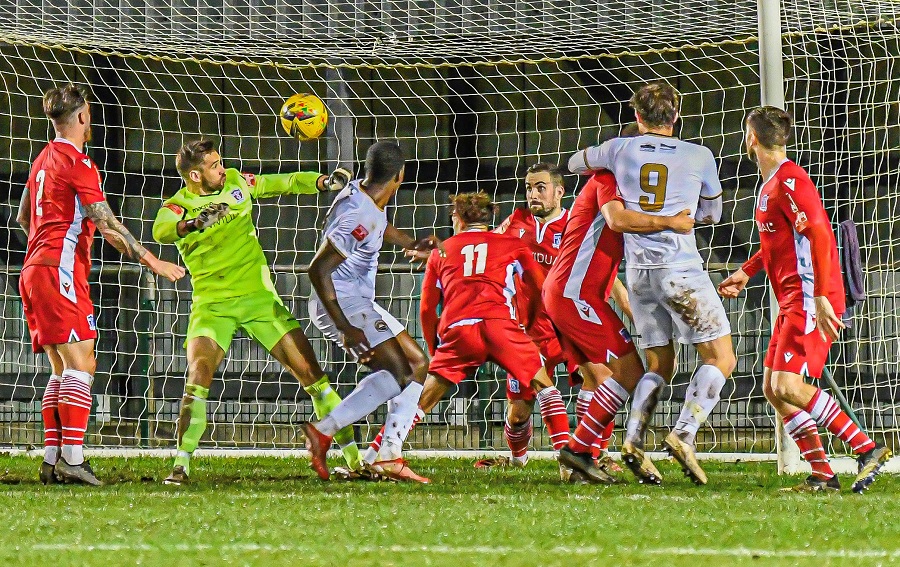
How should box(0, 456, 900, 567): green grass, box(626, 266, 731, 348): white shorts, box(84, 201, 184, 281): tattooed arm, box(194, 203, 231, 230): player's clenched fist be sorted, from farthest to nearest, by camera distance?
box(194, 203, 231, 230): player's clenched fist
box(84, 201, 184, 281): tattooed arm
box(626, 266, 731, 348): white shorts
box(0, 456, 900, 567): green grass

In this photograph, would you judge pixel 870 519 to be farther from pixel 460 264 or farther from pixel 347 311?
pixel 460 264

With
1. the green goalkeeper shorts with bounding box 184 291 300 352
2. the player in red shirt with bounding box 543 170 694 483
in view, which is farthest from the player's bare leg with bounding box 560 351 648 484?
the green goalkeeper shorts with bounding box 184 291 300 352

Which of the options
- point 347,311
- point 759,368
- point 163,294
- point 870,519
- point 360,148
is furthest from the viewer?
point 360,148

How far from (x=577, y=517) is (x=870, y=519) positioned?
991 millimetres

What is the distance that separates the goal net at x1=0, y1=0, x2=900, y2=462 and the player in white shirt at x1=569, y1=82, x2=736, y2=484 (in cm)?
214

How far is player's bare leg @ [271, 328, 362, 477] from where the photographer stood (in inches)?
257

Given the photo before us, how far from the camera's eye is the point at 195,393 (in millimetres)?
6340

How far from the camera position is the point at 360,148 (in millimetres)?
15141

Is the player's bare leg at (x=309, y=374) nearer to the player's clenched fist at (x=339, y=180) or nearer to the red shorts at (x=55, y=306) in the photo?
the player's clenched fist at (x=339, y=180)

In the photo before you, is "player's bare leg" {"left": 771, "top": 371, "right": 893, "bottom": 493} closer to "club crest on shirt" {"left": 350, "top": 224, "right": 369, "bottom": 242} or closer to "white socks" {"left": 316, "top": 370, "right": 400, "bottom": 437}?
"white socks" {"left": 316, "top": 370, "right": 400, "bottom": 437}

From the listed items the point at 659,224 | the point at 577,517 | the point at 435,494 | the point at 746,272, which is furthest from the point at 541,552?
the point at 746,272

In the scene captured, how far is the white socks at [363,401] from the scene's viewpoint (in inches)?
239

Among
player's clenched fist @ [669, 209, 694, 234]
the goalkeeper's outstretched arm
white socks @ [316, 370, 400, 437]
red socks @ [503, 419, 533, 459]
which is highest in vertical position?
the goalkeeper's outstretched arm

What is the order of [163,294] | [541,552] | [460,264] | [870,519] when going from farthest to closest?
[163,294] < [460,264] < [870,519] < [541,552]
